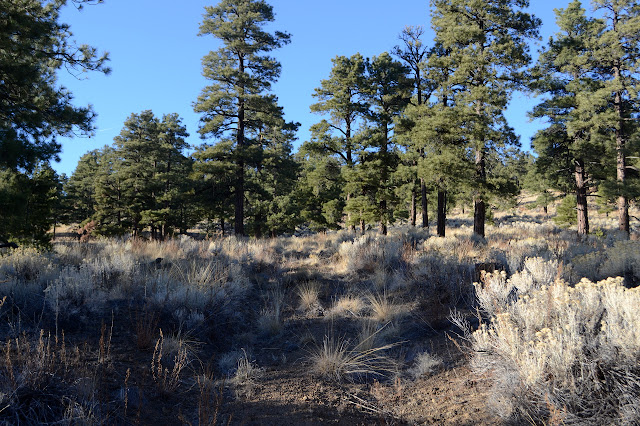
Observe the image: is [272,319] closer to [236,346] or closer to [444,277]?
[236,346]

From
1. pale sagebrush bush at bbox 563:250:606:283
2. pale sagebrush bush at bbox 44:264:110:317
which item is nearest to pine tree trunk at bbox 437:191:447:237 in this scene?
pale sagebrush bush at bbox 563:250:606:283

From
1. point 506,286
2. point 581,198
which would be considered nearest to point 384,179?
point 581,198

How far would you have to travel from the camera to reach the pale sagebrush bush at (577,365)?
2777mm

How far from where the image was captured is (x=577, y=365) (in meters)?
3.03

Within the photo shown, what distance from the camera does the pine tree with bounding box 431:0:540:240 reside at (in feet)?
49.7

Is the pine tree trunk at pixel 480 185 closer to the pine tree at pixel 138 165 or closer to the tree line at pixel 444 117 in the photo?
the tree line at pixel 444 117

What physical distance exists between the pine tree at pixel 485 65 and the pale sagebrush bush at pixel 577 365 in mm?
13007

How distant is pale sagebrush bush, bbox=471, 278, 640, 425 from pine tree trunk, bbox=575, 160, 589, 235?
19.2 m

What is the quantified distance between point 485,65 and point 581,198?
9.74 metres

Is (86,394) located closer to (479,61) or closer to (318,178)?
(479,61)

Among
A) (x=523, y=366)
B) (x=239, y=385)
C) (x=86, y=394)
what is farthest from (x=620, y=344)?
(x=86, y=394)

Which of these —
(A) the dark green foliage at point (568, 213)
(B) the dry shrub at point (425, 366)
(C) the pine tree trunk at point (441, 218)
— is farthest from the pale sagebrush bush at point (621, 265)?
(A) the dark green foliage at point (568, 213)

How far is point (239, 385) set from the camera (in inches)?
157

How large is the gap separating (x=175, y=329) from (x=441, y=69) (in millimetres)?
18699
